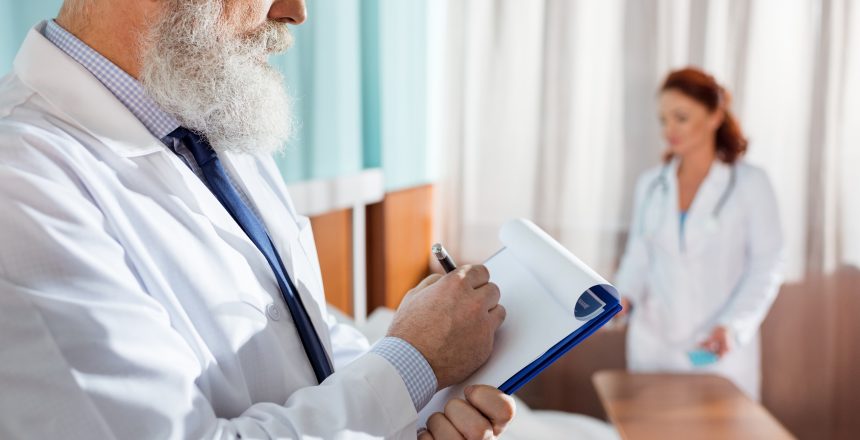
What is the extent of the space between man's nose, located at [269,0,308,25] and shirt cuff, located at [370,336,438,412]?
1.48 feet

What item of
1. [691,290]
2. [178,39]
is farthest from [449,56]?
[178,39]

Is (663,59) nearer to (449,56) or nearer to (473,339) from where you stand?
(449,56)

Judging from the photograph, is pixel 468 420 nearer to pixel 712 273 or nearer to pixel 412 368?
pixel 412 368

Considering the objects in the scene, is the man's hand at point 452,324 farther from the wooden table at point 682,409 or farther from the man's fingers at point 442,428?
the wooden table at point 682,409

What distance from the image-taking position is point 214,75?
37.6 inches

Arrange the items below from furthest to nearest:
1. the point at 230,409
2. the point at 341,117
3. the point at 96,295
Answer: the point at 341,117, the point at 230,409, the point at 96,295

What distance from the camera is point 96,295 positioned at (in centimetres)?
69

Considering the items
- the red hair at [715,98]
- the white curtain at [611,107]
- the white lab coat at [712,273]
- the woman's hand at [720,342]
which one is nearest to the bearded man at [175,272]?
the woman's hand at [720,342]

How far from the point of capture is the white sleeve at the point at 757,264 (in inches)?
92.9

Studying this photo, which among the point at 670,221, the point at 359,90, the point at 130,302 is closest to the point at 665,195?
the point at 670,221

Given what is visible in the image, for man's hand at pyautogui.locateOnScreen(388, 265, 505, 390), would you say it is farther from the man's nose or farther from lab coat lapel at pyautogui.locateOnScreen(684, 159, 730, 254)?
lab coat lapel at pyautogui.locateOnScreen(684, 159, 730, 254)

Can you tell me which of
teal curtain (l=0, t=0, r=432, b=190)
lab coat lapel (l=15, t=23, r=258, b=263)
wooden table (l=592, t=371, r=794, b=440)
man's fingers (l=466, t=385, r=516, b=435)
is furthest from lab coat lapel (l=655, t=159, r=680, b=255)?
lab coat lapel (l=15, t=23, r=258, b=263)

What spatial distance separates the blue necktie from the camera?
94 cm

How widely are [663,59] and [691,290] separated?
893 millimetres
